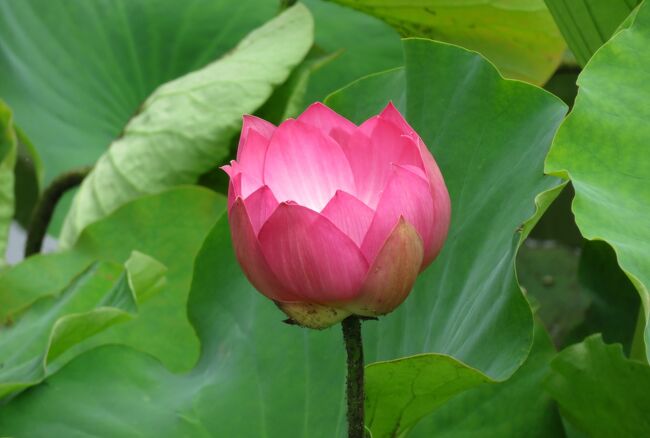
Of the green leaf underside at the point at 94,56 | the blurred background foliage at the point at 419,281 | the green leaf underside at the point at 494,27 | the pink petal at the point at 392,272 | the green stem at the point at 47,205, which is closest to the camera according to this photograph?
the pink petal at the point at 392,272

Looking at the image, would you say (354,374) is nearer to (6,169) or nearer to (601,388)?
(601,388)

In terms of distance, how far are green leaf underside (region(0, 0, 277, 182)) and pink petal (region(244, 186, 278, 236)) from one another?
0.92m

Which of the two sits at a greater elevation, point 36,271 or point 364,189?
point 364,189

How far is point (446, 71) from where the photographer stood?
78 centimetres

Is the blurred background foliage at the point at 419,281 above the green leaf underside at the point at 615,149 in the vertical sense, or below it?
below

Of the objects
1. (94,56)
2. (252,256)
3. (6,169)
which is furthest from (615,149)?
(94,56)

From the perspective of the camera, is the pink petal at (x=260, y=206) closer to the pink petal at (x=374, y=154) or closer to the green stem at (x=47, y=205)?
the pink petal at (x=374, y=154)

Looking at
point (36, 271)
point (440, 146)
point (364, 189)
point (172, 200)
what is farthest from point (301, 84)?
point (364, 189)

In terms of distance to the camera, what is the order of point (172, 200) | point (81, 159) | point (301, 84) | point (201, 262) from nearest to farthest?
1. point (201, 262)
2. point (172, 200)
3. point (301, 84)
4. point (81, 159)

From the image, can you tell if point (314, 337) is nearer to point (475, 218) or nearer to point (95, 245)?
point (475, 218)

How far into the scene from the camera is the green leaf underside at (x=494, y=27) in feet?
3.72

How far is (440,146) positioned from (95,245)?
1.44 ft

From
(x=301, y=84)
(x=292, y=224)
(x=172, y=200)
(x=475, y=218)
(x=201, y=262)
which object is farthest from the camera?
(x=301, y=84)

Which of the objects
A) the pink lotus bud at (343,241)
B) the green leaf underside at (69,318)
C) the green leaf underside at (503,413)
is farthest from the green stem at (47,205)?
the pink lotus bud at (343,241)
